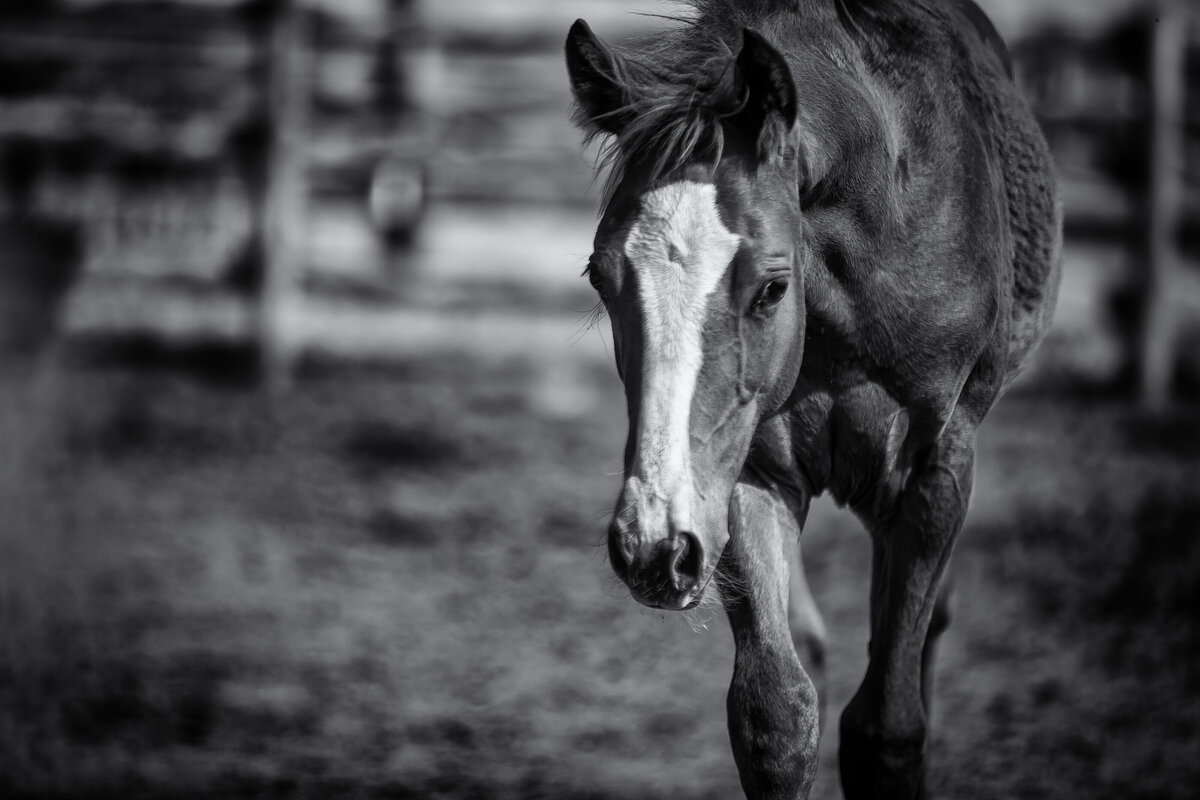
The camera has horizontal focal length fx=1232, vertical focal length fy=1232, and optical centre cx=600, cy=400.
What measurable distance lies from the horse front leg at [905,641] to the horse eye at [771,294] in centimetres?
75

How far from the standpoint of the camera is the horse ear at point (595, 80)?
2.35m

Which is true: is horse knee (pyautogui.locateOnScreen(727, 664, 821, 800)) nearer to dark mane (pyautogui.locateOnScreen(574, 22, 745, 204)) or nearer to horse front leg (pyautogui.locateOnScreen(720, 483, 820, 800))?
horse front leg (pyautogui.locateOnScreen(720, 483, 820, 800))

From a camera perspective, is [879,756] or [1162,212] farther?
[1162,212]

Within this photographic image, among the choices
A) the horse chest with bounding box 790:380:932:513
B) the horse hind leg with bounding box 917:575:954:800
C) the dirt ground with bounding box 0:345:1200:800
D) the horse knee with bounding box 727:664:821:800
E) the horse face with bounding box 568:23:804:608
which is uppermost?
the horse face with bounding box 568:23:804:608

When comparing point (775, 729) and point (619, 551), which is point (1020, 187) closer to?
point (775, 729)

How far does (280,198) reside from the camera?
23.7 feet

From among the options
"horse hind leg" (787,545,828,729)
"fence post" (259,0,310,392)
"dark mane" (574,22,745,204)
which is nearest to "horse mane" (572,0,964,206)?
"dark mane" (574,22,745,204)

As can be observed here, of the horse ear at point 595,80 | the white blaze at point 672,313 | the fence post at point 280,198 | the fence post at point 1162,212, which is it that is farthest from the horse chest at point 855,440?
the fence post at point 1162,212

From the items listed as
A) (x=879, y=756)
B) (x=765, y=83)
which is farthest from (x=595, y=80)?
(x=879, y=756)

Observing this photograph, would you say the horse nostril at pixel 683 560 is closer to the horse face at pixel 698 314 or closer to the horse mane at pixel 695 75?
the horse face at pixel 698 314

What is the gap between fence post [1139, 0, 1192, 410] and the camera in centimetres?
733

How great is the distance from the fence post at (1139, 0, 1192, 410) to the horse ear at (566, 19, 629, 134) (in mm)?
5845

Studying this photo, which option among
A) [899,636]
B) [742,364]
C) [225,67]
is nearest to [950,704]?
[899,636]

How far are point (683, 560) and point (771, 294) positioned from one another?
1.70 feet
